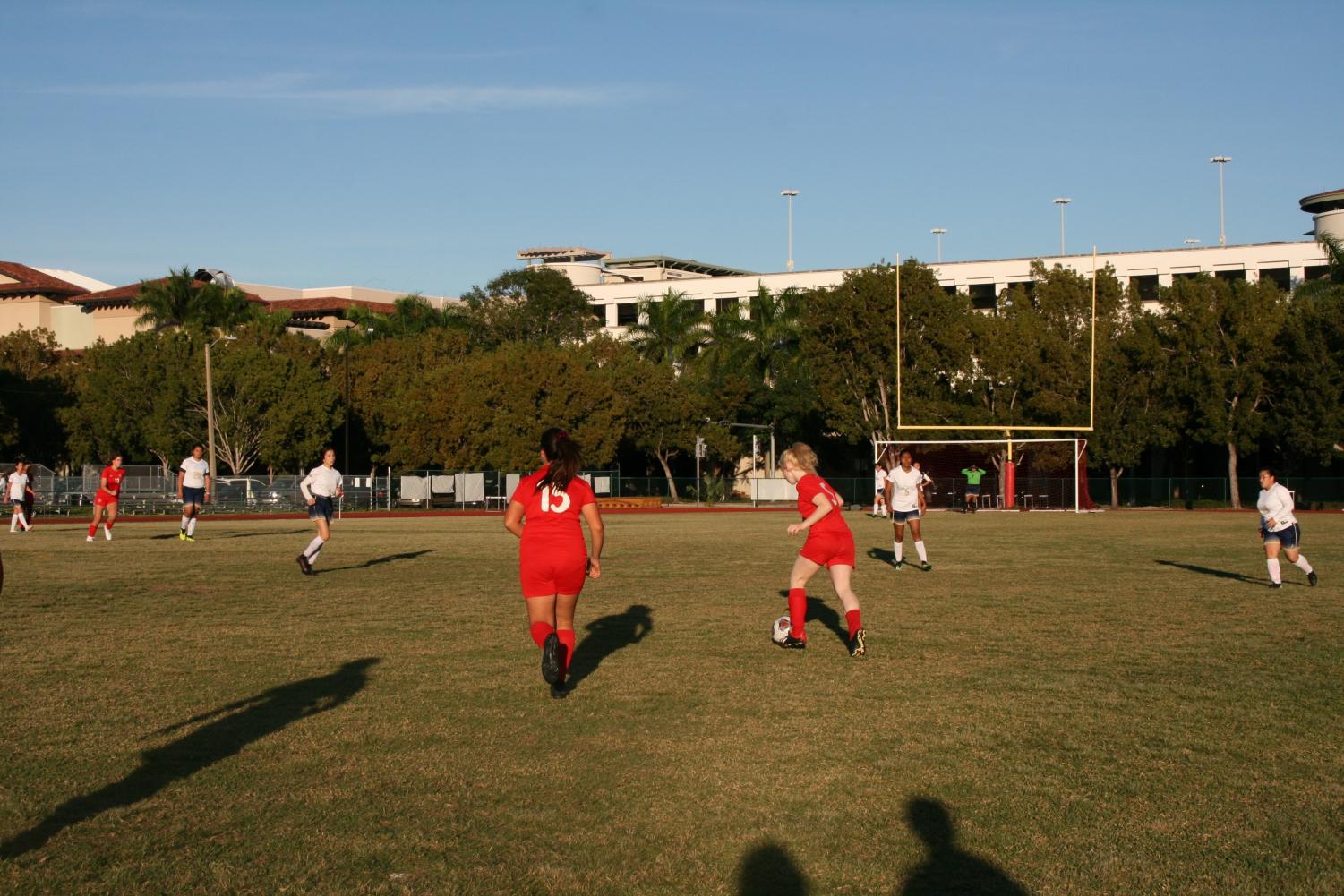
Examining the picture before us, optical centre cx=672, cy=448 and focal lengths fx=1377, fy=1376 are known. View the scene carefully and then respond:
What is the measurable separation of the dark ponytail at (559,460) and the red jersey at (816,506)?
8.61 ft

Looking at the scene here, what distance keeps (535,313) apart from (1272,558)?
71665 millimetres

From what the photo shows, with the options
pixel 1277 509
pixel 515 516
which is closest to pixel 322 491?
pixel 515 516

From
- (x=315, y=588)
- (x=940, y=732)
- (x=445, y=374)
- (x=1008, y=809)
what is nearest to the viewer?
(x=1008, y=809)

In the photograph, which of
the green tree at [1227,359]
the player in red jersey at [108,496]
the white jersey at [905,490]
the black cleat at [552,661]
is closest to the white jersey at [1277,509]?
the white jersey at [905,490]

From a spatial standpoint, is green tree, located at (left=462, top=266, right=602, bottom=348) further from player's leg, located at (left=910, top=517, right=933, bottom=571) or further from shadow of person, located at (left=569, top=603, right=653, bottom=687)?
shadow of person, located at (left=569, top=603, right=653, bottom=687)

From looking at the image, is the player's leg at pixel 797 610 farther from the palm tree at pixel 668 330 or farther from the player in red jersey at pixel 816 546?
the palm tree at pixel 668 330

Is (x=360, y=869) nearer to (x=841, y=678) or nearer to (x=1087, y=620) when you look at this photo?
(x=841, y=678)

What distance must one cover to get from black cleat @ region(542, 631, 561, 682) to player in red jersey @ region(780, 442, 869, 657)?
293cm

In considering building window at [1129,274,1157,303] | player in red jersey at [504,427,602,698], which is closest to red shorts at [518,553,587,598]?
player in red jersey at [504,427,602,698]

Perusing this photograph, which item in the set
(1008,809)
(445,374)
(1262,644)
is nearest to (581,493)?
(1008,809)

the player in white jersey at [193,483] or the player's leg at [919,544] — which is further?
the player in white jersey at [193,483]

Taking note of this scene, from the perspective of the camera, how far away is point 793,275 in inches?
3501

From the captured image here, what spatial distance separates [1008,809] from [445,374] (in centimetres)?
6191

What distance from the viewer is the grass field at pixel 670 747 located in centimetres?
548
